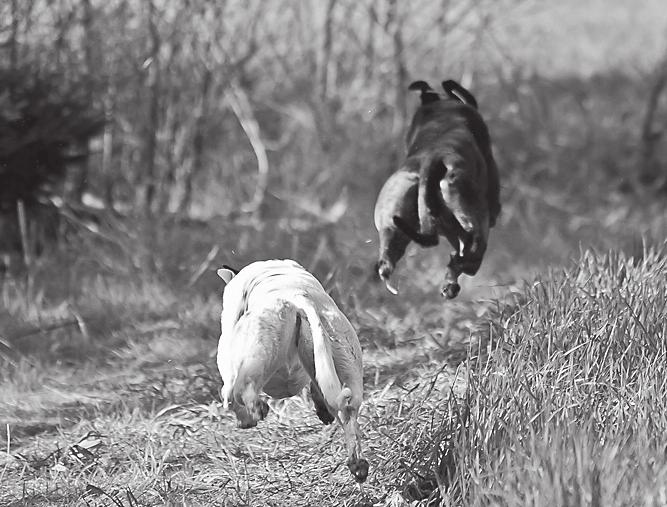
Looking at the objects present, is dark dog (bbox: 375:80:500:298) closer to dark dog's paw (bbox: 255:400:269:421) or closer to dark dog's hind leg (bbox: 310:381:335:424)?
dark dog's hind leg (bbox: 310:381:335:424)

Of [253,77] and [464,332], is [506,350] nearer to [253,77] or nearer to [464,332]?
[464,332]

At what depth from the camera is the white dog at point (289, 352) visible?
3182 mm

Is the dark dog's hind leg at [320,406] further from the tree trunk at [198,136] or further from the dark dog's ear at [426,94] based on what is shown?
the tree trunk at [198,136]

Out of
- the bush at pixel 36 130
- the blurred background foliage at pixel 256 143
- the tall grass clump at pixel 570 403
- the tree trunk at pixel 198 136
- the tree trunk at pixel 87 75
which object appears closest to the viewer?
the tall grass clump at pixel 570 403

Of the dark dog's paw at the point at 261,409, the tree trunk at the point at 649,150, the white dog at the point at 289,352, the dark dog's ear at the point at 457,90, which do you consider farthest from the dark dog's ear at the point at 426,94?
the tree trunk at the point at 649,150

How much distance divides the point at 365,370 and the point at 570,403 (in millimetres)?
1472

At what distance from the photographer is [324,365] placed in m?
3.18

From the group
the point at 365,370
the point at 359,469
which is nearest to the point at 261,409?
the point at 359,469

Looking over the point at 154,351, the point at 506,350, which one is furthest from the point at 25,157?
the point at 506,350

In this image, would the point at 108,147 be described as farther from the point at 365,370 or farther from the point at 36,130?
the point at 365,370

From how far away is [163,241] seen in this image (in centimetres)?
629

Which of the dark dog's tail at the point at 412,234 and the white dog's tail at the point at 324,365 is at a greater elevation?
the dark dog's tail at the point at 412,234

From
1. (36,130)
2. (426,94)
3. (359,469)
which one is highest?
(426,94)

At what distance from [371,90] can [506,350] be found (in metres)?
4.51
